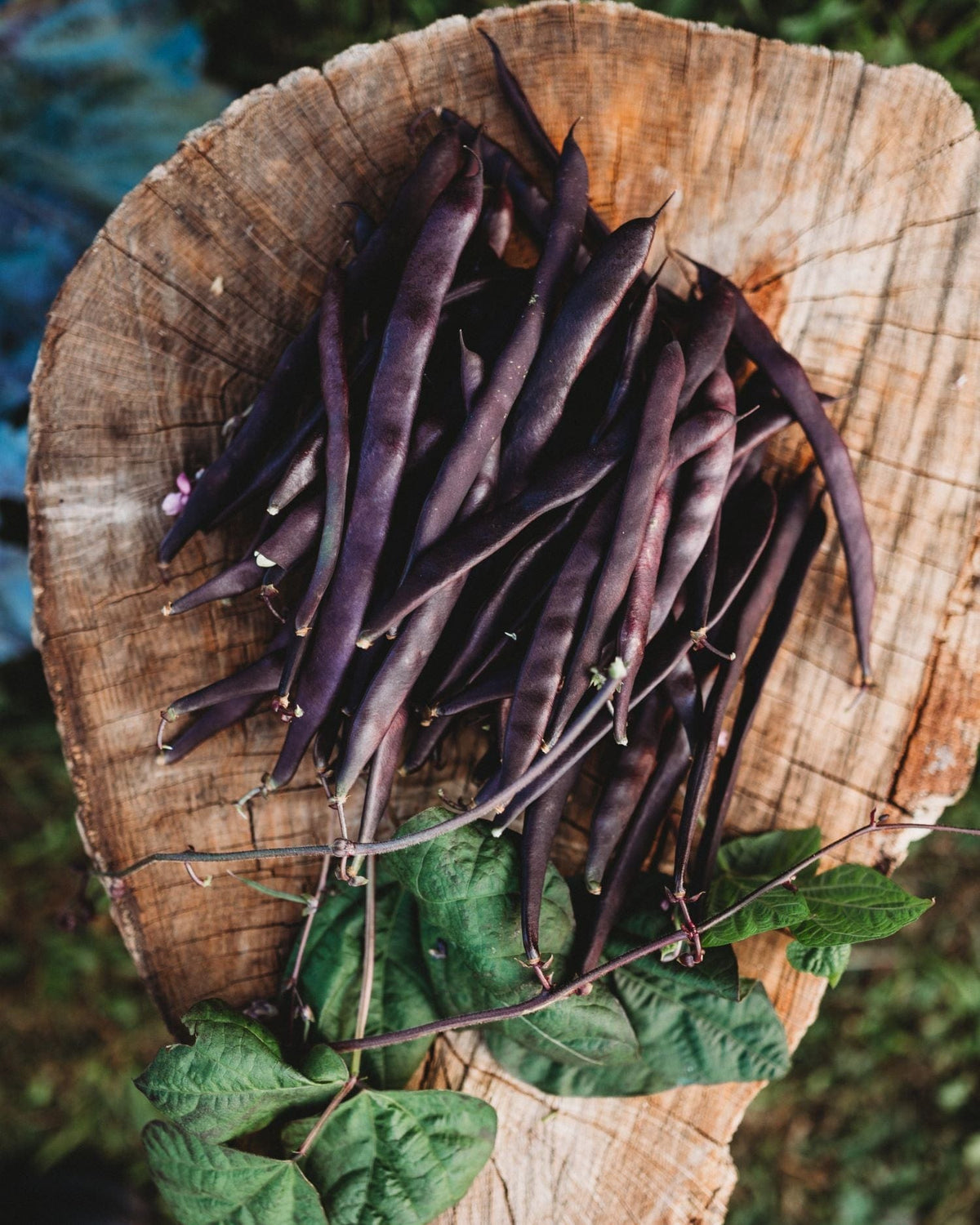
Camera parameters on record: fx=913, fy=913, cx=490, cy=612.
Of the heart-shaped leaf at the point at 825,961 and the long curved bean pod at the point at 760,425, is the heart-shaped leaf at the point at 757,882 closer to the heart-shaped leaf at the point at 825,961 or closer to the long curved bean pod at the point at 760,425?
the heart-shaped leaf at the point at 825,961

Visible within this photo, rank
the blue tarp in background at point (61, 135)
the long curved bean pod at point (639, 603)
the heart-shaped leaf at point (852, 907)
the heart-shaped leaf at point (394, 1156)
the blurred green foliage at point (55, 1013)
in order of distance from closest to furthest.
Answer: the long curved bean pod at point (639, 603)
the heart-shaped leaf at point (852, 907)
the heart-shaped leaf at point (394, 1156)
the blue tarp in background at point (61, 135)
the blurred green foliage at point (55, 1013)

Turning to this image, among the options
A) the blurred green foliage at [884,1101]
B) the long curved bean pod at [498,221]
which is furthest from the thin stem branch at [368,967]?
the blurred green foliage at [884,1101]

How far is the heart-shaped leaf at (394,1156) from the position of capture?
163 centimetres

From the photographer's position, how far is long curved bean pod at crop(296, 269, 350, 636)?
1.48m

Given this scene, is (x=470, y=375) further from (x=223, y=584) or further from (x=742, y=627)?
(x=742, y=627)

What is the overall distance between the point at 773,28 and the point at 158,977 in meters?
2.87

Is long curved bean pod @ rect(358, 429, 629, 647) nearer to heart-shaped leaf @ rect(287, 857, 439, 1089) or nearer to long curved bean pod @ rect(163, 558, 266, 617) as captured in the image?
long curved bean pod @ rect(163, 558, 266, 617)

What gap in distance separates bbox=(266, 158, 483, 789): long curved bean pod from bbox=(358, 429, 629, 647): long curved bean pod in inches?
3.0

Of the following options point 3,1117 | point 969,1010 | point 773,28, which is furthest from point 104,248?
point 969,1010

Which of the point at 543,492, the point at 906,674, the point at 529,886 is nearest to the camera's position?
the point at 543,492

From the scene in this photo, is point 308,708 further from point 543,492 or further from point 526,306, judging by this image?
point 526,306

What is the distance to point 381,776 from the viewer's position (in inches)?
61.8

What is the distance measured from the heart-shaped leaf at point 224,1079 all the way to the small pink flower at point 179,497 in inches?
35.7

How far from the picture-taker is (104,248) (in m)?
1.70
